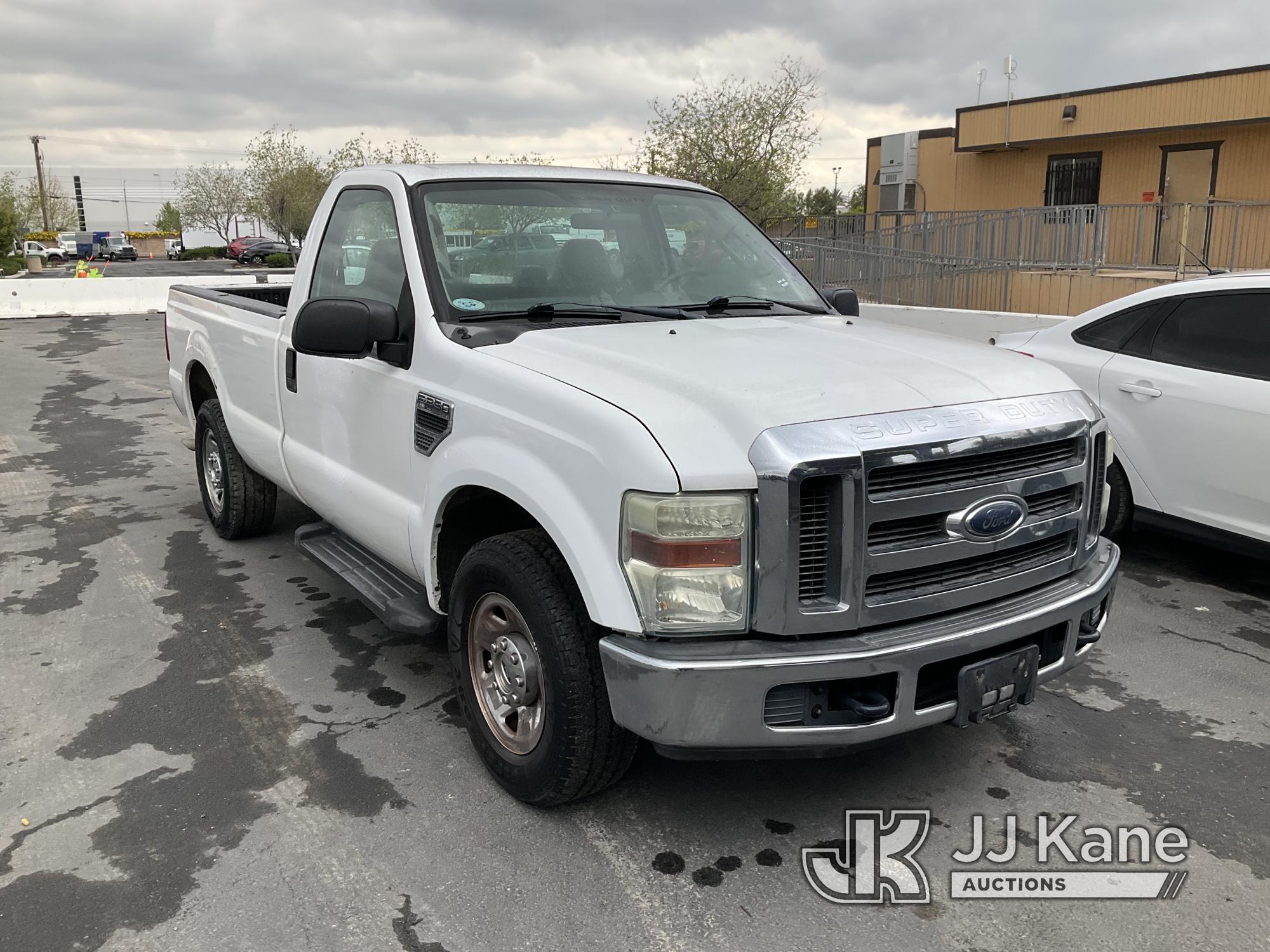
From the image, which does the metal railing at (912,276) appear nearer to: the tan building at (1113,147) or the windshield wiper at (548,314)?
the tan building at (1113,147)

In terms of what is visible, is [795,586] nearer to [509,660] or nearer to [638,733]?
[638,733]

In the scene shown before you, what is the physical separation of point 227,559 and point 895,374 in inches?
173

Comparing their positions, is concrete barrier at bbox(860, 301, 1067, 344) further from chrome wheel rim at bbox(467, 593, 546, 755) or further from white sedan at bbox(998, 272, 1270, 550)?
chrome wheel rim at bbox(467, 593, 546, 755)

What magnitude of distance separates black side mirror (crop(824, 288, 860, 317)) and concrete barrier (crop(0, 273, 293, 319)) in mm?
20448

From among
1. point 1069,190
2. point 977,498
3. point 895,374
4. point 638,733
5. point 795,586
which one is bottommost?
point 638,733

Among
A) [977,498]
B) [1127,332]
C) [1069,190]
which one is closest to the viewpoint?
[977,498]

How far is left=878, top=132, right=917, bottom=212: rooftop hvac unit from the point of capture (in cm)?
2619

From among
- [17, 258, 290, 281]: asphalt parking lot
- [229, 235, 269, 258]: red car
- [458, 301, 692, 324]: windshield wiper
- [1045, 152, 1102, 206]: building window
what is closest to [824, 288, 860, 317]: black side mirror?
[458, 301, 692, 324]: windshield wiper

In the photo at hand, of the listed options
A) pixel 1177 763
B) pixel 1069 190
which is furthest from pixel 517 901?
pixel 1069 190

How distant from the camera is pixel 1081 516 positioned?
10.5ft

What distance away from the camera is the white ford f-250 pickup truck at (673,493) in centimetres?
266

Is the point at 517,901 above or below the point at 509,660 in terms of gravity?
below

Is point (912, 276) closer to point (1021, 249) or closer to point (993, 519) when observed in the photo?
point (1021, 249)

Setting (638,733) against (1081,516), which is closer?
(638,733)
